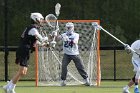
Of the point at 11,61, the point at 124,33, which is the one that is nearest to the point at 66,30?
the point at 11,61

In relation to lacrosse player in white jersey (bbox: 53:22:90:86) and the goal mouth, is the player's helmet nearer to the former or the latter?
lacrosse player in white jersey (bbox: 53:22:90:86)

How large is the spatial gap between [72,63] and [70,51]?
1.35 m

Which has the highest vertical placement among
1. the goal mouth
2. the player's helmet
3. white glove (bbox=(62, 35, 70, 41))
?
the player's helmet

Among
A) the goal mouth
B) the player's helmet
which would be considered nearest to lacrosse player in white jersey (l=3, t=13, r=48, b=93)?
the player's helmet

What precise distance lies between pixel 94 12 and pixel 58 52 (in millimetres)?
6555

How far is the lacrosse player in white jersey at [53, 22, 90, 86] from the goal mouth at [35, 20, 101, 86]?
743 mm

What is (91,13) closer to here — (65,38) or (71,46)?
(71,46)

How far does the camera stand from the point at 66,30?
1827 centimetres

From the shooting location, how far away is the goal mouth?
60.1 feet

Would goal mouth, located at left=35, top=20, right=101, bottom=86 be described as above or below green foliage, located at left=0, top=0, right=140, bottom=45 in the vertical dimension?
below

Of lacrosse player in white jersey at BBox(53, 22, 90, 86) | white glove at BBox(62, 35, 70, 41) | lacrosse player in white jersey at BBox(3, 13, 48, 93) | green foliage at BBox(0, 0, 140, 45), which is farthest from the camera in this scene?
green foliage at BBox(0, 0, 140, 45)

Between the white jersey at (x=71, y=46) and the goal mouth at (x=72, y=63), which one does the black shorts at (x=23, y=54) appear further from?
the goal mouth at (x=72, y=63)

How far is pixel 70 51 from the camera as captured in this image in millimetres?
17438

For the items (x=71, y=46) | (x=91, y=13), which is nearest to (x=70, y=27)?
(x=71, y=46)
